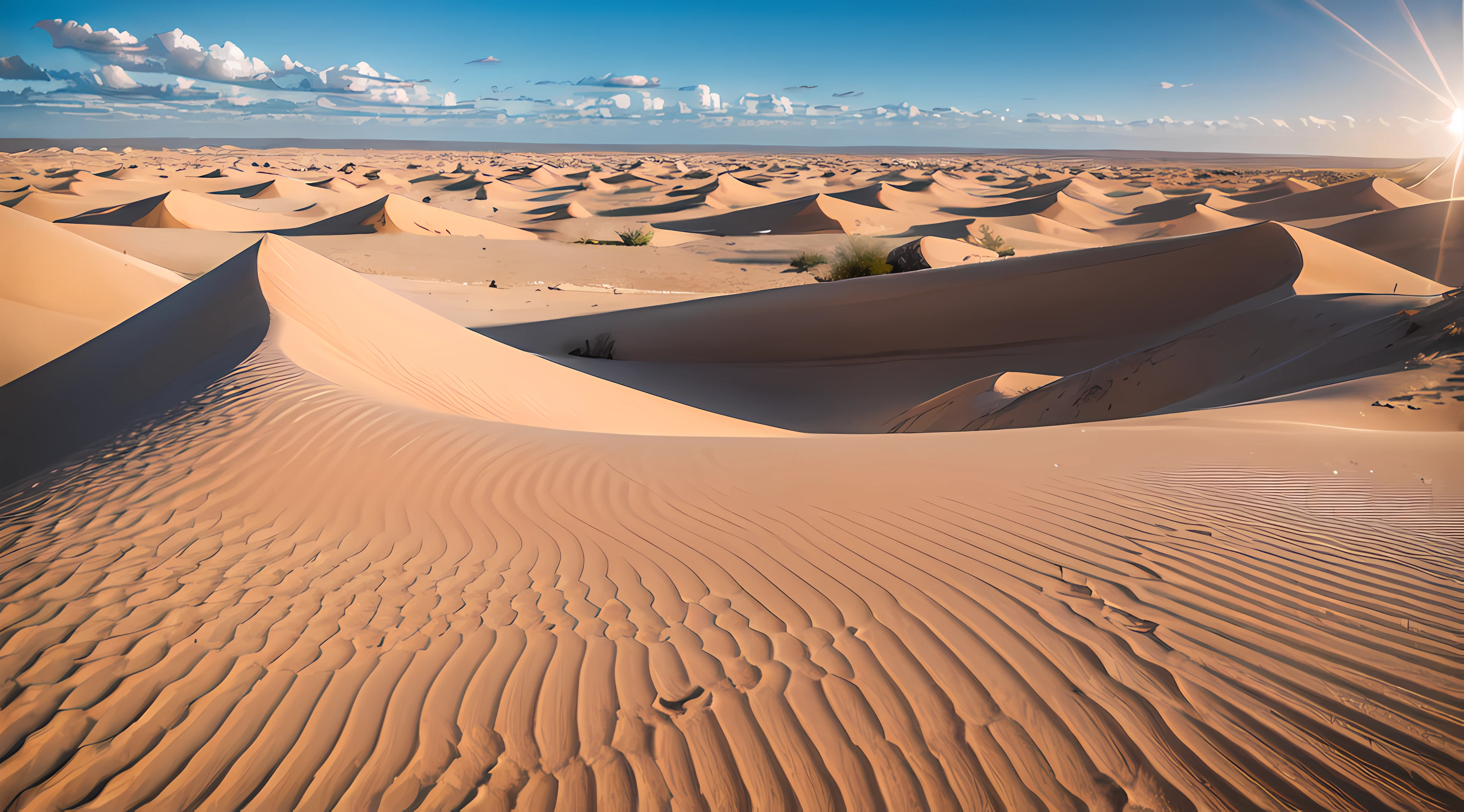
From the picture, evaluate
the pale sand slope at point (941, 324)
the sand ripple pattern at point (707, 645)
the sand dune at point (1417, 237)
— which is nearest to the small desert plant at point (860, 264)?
the pale sand slope at point (941, 324)

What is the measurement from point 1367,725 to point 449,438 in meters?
4.33

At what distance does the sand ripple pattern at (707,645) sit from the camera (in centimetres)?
189

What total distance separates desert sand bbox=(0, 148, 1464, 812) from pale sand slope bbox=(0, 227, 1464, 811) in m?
0.01

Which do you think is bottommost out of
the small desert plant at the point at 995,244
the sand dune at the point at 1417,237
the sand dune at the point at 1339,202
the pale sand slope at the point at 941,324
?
the pale sand slope at the point at 941,324

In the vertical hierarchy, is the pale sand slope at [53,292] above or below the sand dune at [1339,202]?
below

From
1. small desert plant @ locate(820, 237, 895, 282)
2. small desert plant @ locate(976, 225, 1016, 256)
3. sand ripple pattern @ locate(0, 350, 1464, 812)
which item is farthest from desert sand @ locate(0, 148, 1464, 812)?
small desert plant @ locate(976, 225, 1016, 256)

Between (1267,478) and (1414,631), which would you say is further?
(1267,478)

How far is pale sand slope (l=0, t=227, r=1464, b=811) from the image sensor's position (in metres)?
1.90

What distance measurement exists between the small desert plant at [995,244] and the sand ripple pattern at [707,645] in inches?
855

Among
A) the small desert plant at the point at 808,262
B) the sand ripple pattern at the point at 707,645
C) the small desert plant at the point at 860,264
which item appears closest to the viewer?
the sand ripple pattern at the point at 707,645

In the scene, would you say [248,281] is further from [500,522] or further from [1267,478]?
[1267,478]

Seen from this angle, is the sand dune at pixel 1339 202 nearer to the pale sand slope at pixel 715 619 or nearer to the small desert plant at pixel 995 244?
the small desert plant at pixel 995 244

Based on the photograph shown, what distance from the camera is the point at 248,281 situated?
7328 mm

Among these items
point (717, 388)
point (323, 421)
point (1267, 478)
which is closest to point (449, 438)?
point (323, 421)
